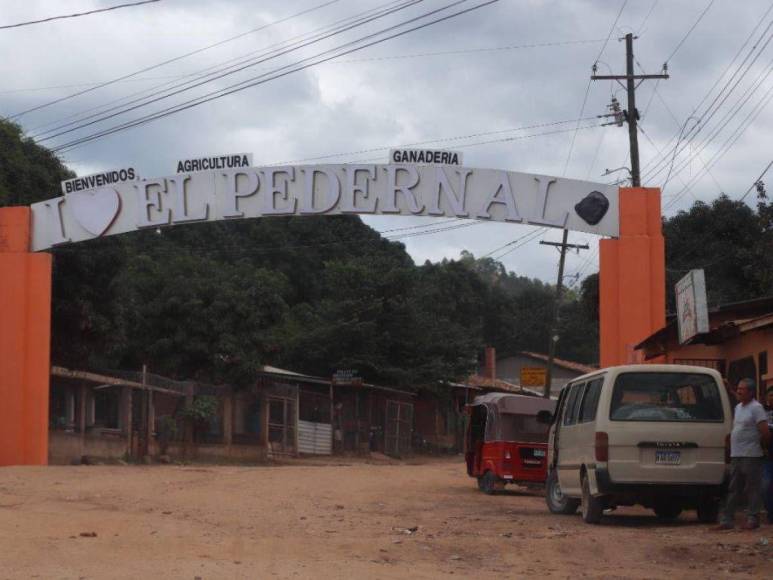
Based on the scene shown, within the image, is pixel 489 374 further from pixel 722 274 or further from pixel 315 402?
pixel 722 274

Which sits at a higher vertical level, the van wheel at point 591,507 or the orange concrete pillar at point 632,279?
the orange concrete pillar at point 632,279

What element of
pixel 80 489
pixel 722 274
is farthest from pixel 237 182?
pixel 722 274

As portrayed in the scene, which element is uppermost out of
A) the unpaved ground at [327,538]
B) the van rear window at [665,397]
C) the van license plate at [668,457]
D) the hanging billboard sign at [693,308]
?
the hanging billboard sign at [693,308]

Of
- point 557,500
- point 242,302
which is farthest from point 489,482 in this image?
point 242,302

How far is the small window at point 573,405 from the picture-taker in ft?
50.8

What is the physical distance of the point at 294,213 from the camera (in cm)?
2370

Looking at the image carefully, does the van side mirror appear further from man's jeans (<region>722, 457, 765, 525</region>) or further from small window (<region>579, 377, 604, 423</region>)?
man's jeans (<region>722, 457, 765, 525</region>)

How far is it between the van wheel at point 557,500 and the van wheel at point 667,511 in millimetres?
1140

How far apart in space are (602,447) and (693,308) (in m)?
3.77

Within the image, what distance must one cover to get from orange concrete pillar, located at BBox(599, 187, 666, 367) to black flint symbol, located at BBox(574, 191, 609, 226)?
355 mm

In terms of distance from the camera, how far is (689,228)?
37.9m

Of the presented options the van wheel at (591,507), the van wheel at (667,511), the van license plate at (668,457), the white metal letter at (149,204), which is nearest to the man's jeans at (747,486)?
the van license plate at (668,457)

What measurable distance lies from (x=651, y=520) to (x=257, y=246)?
50.9 meters

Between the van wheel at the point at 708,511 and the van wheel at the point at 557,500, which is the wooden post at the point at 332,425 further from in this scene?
the van wheel at the point at 708,511
